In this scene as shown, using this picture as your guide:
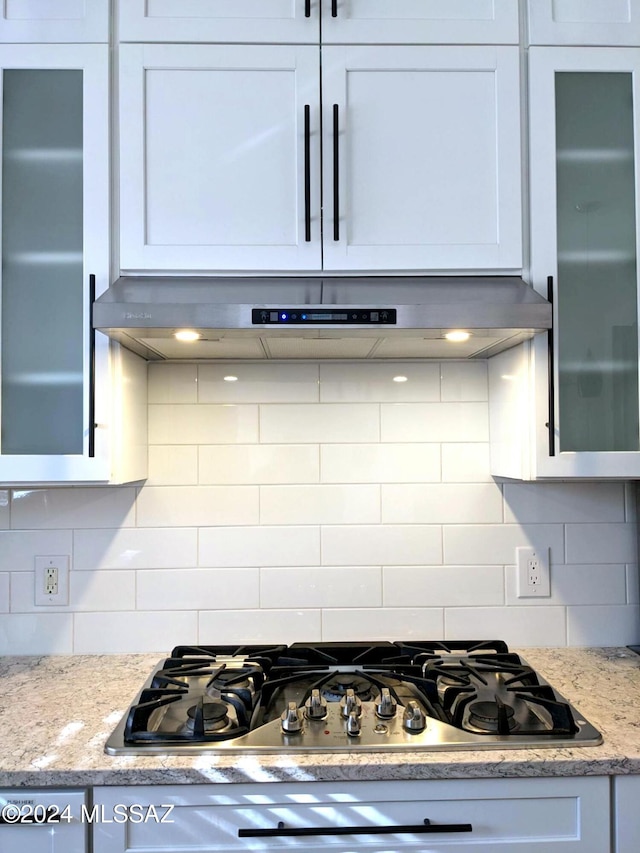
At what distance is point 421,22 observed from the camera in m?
1.43

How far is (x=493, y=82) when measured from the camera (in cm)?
143

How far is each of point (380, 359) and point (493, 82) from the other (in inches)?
28.2

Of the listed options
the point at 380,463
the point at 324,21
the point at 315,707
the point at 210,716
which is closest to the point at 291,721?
the point at 315,707

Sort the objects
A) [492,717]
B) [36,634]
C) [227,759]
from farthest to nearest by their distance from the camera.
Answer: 1. [36,634]
2. [492,717]
3. [227,759]

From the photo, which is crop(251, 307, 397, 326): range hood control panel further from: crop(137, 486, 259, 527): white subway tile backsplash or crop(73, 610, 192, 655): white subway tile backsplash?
crop(73, 610, 192, 655): white subway tile backsplash

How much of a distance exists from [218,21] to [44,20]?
1.28ft

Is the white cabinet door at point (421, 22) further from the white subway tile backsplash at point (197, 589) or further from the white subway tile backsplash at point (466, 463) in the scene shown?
the white subway tile backsplash at point (197, 589)

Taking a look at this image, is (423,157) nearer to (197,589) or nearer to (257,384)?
(257,384)

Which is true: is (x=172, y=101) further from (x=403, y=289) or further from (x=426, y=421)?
(x=426, y=421)

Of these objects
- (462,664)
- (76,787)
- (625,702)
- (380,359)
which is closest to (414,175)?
(380,359)

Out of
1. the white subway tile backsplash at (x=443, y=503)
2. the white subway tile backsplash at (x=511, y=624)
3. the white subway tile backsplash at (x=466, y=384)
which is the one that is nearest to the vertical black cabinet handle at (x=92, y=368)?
the white subway tile backsplash at (x=443, y=503)

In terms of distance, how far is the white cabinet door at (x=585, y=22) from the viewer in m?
1.44

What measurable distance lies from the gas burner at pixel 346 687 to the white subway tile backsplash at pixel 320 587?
29cm

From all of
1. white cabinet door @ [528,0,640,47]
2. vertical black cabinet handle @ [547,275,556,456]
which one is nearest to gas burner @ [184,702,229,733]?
vertical black cabinet handle @ [547,275,556,456]
